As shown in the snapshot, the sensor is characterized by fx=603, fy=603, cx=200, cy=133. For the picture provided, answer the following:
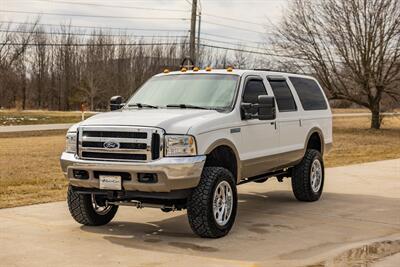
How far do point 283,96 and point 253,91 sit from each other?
1.07 meters

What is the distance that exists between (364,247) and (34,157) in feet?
38.9

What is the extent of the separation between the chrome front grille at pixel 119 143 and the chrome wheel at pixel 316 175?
4069 millimetres

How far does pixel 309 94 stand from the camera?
1027cm

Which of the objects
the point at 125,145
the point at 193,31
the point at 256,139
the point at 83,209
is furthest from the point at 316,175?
the point at 193,31

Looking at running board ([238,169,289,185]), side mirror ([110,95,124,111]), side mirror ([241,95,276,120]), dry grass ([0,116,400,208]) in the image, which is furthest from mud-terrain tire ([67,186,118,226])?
side mirror ([241,95,276,120])

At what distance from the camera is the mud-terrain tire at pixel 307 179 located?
9.65 metres

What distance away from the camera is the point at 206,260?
6.00 m

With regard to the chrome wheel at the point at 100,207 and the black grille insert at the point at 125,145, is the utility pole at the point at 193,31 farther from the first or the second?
the black grille insert at the point at 125,145

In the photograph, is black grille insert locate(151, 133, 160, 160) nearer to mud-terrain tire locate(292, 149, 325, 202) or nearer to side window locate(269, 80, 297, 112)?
side window locate(269, 80, 297, 112)

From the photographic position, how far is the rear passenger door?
8.89 meters

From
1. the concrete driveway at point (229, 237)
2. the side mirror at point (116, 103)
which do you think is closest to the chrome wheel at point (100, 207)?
the concrete driveway at point (229, 237)

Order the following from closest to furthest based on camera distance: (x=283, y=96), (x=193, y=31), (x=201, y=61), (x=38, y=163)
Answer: (x=283, y=96) < (x=38, y=163) < (x=193, y=31) < (x=201, y=61)

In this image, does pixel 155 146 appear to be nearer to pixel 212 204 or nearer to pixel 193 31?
pixel 212 204

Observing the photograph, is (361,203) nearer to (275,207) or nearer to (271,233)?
(275,207)
